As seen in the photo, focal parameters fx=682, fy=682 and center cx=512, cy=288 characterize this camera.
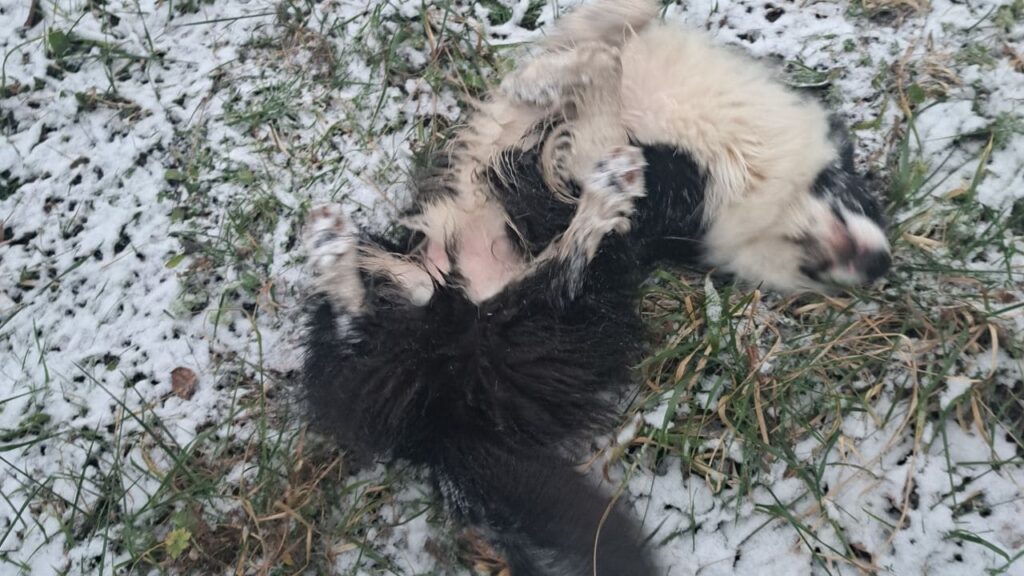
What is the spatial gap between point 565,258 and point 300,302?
1017 mm

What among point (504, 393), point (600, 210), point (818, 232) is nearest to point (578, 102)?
point (600, 210)

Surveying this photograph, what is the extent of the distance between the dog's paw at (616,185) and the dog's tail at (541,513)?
739 millimetres

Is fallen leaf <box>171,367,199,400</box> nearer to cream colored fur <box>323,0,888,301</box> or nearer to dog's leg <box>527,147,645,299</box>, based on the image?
cream colored fur <box>323,0,888,301</box>

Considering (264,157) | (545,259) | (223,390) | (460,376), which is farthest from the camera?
(264,157)

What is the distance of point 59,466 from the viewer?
2.42 metres

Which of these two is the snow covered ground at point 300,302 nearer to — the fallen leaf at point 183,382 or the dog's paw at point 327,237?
the fallen leaf at point 183,382

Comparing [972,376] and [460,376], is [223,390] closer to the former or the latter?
[460,376]

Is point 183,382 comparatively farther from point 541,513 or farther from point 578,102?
point 578,102

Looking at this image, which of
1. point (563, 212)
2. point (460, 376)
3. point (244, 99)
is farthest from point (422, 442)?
point (244, 99)

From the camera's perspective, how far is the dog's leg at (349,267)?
212 cm

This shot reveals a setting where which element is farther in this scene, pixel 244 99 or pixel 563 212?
pixel 244 99

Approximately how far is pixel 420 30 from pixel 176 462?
1902 millimetres

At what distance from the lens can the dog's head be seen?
2.10m

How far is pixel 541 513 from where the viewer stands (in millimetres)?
1866
